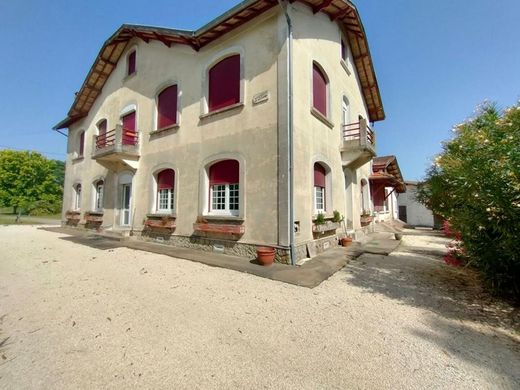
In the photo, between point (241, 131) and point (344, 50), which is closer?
point (241, 131)

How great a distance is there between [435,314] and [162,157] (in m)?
9.99

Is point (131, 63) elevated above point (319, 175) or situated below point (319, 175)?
above

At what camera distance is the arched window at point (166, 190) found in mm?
9758

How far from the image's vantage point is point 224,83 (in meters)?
8.48

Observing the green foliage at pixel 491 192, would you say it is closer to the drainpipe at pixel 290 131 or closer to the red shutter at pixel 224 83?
the drainpipe at pixel 290 131

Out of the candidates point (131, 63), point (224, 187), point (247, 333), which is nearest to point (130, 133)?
point (131, 63)

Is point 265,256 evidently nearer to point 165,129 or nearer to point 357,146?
point 357,146

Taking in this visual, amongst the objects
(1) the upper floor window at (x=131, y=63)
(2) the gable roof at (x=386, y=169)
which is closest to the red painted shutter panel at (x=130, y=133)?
(1) the upper floor window at (x=131, y=63)

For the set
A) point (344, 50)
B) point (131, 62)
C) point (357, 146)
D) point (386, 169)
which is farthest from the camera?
point (386, 169)

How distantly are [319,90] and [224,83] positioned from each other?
142 inches

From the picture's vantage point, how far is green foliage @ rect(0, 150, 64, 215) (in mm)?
24781

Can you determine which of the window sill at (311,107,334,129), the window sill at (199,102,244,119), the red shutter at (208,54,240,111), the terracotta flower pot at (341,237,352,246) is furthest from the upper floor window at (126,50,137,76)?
the terracotta flower pot at (341,237,352,246)

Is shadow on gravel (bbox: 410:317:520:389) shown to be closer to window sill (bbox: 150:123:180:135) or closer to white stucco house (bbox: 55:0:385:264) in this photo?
white stucco house (bbox: 55:0:385:264)

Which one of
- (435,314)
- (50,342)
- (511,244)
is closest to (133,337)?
(50,342)
